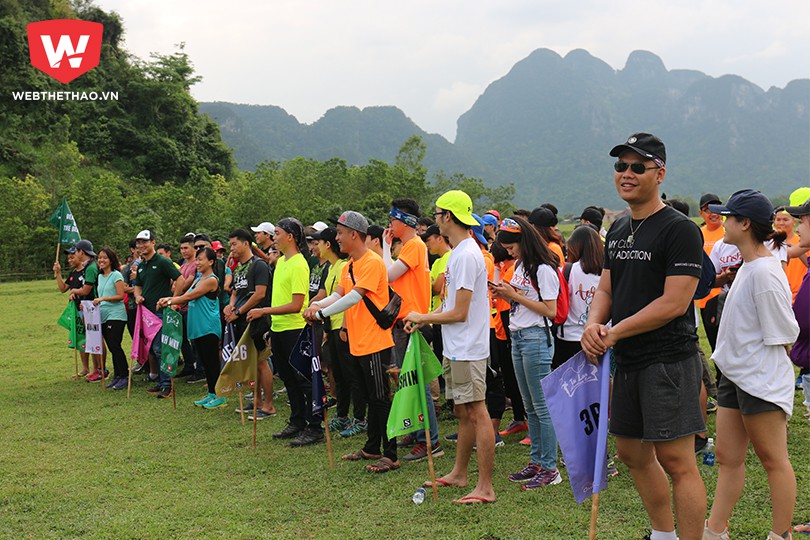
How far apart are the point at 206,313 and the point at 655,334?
6.95 metres

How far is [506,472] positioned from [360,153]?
501ft

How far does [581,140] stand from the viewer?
175m

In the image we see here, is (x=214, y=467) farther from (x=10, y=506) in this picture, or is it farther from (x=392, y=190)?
(x=392, y=190)

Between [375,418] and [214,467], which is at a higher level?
[375,418]

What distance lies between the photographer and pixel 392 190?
5656 cm

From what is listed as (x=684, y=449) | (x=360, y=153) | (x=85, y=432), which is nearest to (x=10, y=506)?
(x=85, y=432)

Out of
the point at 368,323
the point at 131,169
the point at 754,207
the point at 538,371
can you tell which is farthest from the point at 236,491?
the point at 131,169

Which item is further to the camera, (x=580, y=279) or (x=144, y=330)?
(x=144, y=330)

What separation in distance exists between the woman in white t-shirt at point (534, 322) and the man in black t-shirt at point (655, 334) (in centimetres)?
183

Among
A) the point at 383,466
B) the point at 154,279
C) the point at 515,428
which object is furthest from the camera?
the point at 154,279

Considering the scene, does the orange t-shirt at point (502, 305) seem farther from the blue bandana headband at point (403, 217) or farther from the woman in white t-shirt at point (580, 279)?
the blue bandana headband at point (403, 217)

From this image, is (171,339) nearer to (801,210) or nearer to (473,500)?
(473,500)

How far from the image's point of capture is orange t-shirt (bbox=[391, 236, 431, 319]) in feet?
21.1

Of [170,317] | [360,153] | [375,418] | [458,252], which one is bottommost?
[375,418]
